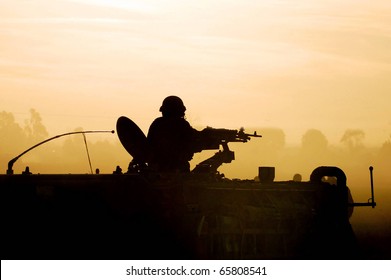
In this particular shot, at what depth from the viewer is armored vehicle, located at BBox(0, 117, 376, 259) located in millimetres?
30000

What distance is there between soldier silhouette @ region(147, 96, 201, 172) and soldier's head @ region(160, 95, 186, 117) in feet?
0.16

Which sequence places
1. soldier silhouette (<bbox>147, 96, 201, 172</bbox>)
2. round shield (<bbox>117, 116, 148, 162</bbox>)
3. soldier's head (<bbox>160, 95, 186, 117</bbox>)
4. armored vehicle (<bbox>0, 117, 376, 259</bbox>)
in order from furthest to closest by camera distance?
1. soldier's head (<bbox>160, 95, 186, 117</bbox>)
2. round shield (<bbox>117, 116, 148, 162</bbox>)
3. soldier silhouette (<bbox>147, 96, 201, 172</bbox>)
4. armored vehicle (<bbox>0, 117, 376, 259</bbox>)

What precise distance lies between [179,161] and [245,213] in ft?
15.0

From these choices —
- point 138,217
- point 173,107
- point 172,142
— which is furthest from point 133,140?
point 138,217

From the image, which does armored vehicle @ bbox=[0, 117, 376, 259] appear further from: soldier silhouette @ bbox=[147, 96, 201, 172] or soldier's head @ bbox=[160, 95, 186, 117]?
soldier's head @ bbox=[160, 95, 186, 117]

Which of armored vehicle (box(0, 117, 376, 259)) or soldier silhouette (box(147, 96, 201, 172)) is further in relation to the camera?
soldier silhouette (box(147, 96, 201, 172))

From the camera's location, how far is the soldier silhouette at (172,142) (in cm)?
3559

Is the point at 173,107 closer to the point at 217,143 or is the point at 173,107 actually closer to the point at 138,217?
the point at 217,143

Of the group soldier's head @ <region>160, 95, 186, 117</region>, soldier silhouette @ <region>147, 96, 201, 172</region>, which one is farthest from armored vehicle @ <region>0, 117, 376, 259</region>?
soldier's head @ <region>160, 95, 186, 117</region>

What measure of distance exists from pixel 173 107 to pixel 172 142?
1629mm

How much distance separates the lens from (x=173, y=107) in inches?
1441

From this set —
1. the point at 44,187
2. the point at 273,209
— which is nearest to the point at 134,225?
the point at 44,187

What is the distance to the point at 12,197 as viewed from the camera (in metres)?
30.0

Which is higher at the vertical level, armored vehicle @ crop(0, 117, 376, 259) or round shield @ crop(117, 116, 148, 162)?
round shield @ crop(117, 116, 148, 162)
